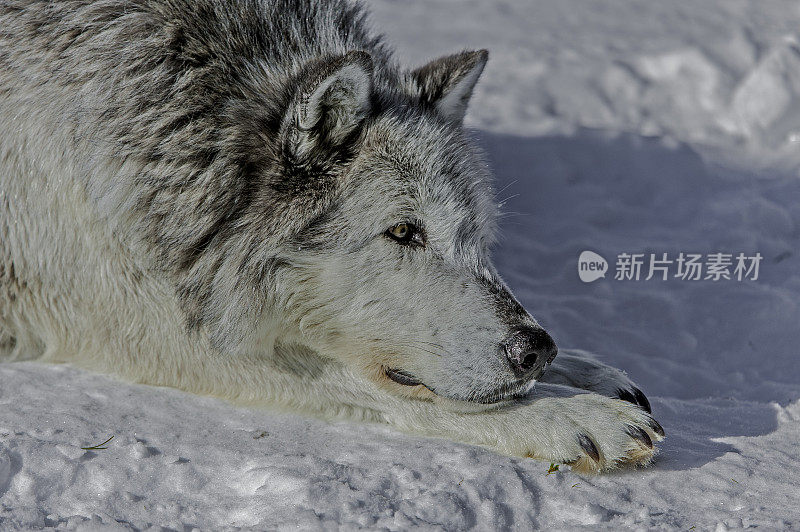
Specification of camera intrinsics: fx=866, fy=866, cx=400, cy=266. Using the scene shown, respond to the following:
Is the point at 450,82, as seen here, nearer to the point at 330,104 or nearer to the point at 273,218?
the point at 330,104

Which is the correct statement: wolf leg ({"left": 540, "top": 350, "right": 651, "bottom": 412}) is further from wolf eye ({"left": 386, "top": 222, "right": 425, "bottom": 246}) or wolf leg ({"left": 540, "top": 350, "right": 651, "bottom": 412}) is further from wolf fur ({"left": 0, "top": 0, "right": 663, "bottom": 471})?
wolf eye ({"left": 386, "top": 222, "right": 425, "bottom": 246})

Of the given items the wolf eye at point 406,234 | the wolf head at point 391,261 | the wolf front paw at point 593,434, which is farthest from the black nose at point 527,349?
the wolf eye at point 406,234

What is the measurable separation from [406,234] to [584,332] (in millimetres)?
2383

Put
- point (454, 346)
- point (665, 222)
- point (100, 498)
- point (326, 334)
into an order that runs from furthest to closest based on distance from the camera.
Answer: point (665, 222) → point (326, 334) → point (454, 346) → point (100, 498)

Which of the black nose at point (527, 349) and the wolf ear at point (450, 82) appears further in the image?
the wolf ear at point (450, 82)

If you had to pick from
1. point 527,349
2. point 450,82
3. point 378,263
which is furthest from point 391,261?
point 450,82

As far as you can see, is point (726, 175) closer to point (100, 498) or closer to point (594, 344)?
point (594, 344)

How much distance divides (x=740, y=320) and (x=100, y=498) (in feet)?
Answer: 14.7

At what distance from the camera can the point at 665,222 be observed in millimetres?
6949

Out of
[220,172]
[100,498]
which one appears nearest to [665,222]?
[220,172]

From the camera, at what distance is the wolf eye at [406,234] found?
3797 millimetres

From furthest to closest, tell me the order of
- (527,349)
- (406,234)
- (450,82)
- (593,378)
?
(593,378) < (450,82) < (406,234) < (527,349)

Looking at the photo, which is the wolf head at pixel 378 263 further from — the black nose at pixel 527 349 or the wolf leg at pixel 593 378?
the wolf leg at pixel 593 378

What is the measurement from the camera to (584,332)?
579 cm
